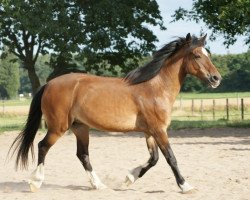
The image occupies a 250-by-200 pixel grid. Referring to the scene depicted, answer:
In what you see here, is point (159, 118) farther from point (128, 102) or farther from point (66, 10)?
point (66, 10)

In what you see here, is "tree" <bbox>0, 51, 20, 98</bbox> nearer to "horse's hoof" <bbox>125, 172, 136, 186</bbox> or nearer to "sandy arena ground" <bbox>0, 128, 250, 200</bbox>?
"sandy arena ground" <bbox>0, 128, 250, 200</bbox>

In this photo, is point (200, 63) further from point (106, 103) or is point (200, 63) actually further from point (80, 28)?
point (80, 28)

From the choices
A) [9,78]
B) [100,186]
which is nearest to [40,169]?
[100,186]

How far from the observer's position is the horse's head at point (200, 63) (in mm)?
7035

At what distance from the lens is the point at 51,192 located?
23.8 ft

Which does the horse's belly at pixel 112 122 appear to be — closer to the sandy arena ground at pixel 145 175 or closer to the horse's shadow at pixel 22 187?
the sandy arena ground at pixel 145 175

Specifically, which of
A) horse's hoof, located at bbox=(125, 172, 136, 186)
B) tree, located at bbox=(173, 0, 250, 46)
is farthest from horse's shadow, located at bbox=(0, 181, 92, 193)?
tree, located at bbox=(173, 0, 250, 46)

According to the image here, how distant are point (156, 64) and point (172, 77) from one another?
32cm

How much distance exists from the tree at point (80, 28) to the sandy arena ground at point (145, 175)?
763cm

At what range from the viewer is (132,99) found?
7.16 meters

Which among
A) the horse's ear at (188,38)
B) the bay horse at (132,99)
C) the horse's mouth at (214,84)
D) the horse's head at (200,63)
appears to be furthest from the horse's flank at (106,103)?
the horse's ear at (188,38)

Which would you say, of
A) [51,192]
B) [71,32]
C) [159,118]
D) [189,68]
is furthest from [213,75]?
[71,32]

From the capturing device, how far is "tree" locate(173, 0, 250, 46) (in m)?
16.4

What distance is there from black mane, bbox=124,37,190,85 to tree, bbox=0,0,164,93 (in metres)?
14.4
